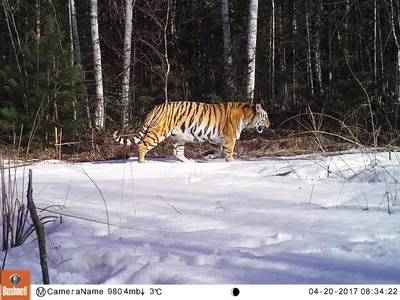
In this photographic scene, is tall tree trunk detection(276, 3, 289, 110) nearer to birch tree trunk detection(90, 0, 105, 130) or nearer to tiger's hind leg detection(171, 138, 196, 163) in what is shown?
birch tree trunk detection(90, 0, 105, 130)

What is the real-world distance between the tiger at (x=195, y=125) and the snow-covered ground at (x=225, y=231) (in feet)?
8.75

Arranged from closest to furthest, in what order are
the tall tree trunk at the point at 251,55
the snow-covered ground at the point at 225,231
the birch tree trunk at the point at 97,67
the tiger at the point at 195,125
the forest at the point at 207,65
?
the snow-covered ground at the point at 225,231, the tiger at the point at 195,125, the forest at the point at 207,65, the tall tree trunk at the point at 251,55, the birch tree trunk at the point at 97,67

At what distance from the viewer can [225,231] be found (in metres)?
2.79

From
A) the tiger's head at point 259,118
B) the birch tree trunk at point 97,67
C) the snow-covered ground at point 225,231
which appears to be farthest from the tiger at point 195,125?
the birch tree trunk at point 97,67

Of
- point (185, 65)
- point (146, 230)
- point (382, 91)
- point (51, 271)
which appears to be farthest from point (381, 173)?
point (185, 65)

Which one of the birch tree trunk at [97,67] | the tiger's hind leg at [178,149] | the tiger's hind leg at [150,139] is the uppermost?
the birch tree trunk at [97,67]

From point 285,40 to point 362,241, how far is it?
56.2 feet

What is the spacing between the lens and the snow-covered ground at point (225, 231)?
85.6 inches

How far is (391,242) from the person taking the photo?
245 centimetres
